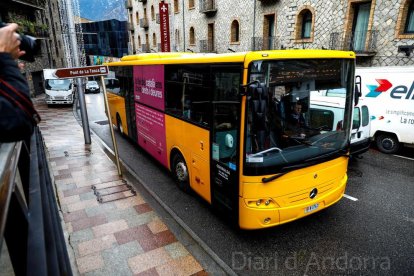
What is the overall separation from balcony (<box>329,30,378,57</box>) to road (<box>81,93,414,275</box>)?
25.3ft

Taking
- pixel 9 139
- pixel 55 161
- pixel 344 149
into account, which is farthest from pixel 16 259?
pixel 55 161

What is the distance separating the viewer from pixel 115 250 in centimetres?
462

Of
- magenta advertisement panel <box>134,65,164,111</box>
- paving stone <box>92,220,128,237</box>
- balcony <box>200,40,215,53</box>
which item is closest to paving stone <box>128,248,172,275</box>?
paving stone <box>92,220,128,237</box>

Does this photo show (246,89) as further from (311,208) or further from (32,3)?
(32,3)

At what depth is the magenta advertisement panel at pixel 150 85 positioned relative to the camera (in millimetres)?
7242

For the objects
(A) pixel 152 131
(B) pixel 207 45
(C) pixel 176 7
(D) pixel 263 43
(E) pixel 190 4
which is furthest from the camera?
(C) pixel 176 7

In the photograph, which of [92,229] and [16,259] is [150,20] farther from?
[16,259]

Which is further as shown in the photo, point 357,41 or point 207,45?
point 207,45

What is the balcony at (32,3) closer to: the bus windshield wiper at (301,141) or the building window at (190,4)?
the building window at (190,4)

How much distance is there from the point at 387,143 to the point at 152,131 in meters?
8.09

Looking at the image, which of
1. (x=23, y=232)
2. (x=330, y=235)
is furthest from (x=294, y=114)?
(x=23, y=232)

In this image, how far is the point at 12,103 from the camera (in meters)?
1.26

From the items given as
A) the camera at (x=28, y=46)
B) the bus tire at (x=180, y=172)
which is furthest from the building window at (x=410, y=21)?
the camera at (x=28, y=46)

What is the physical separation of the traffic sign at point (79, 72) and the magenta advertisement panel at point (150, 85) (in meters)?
1.27
